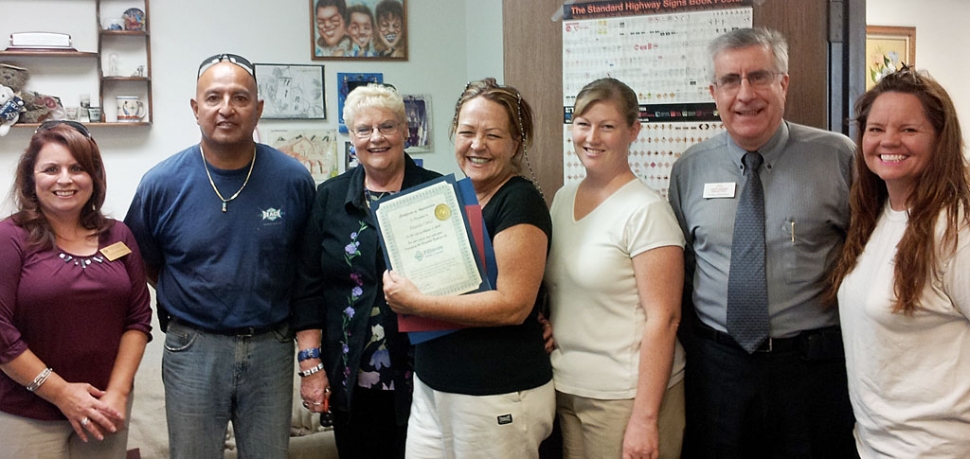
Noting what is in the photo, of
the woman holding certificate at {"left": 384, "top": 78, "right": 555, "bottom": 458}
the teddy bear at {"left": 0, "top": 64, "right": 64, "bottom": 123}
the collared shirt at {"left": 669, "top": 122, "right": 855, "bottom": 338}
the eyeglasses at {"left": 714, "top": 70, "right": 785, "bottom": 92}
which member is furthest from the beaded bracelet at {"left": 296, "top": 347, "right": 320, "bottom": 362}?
the teddy bear at {"left": 0, "top": 64, "right": 64, "bottom": 123}

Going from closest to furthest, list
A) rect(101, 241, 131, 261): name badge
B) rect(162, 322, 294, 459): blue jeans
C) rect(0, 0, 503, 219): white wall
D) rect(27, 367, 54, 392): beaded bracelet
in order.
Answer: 1. rect(27, 367, 54, 392): beaded bracelet
2. rect(101, 241, 131, 261): name badge
3. rect(162, 322, 294, 459): blue jeans
4. rect(0, 0, 503, 219): white wall

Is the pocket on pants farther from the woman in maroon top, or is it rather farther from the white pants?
the white pants

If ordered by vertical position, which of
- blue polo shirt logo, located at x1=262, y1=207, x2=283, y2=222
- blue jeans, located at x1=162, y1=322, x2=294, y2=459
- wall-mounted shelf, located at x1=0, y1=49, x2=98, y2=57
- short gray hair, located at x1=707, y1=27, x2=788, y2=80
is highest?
wall-mounted shelf, located at x1=0, y1=49, x2=98, y2=57

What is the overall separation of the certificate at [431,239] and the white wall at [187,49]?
2304 mm

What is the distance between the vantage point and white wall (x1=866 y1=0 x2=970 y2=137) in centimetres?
490

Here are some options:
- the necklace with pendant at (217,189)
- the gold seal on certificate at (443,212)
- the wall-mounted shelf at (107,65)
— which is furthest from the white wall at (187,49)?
the gold seal on certificate at (443,212)

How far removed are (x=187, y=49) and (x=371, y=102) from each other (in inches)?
102

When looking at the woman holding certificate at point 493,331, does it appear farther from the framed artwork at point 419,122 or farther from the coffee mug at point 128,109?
the coffee mug at point 128,109

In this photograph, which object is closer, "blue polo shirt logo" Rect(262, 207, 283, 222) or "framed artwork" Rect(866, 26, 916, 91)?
"blue polo shirt logo" Rect(262, 207, 283, 222)

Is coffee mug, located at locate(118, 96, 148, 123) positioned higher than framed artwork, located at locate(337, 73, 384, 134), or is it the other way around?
framed artwork, located at locate(337, 73, 384, 134)

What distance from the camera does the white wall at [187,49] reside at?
3.92 metres

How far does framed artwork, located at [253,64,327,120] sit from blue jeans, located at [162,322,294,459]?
2.46m

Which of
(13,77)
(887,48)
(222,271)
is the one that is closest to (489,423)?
(222,271)

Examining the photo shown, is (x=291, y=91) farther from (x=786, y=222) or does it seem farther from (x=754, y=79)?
(x=786, y=222)
